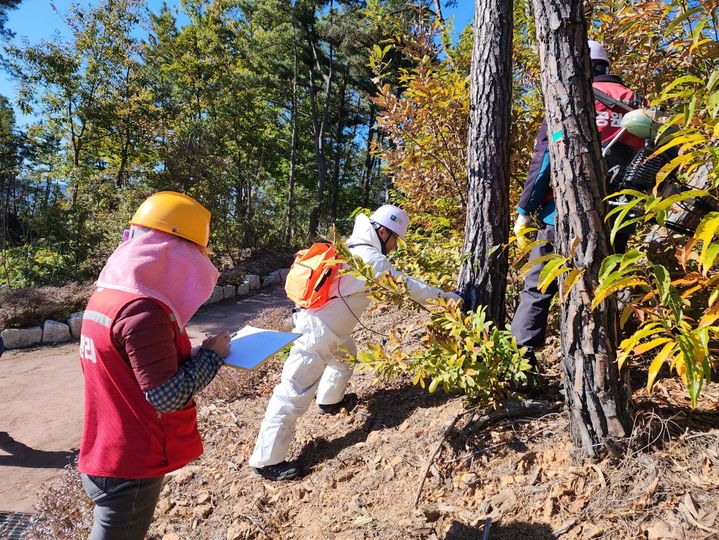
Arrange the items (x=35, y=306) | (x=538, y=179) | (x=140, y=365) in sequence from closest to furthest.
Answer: (x=140, y=365)
(x=538, y=179)
(x=35, y=306)

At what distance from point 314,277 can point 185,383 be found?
1506mm

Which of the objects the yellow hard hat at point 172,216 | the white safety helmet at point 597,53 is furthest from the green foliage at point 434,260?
the yellow hard hat at point 172,216

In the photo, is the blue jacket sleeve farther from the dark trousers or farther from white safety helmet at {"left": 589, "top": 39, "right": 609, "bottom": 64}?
white safety helmet at {"left": 589, "top": 39, "right": 609, "bottom": 64}

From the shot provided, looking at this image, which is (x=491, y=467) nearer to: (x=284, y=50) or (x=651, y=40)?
(x=651, y=40)

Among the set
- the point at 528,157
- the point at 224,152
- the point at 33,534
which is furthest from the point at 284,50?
the point at 33,534

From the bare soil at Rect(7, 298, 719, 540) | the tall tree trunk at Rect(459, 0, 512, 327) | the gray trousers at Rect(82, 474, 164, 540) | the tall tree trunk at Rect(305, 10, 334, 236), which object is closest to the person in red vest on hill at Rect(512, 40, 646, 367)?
the tall tree trunk at Rect(459, 0, 512, 327)

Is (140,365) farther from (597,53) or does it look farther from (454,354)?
(597,53)

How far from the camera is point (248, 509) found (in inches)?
108

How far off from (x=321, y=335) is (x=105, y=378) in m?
1.65

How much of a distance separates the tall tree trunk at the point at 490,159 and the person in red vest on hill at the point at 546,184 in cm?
24

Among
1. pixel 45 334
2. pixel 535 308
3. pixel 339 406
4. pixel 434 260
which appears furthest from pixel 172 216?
pixel 45 334

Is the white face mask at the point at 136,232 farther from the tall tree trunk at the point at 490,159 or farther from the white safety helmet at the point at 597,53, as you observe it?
the white safety helmet at the point at 597,53

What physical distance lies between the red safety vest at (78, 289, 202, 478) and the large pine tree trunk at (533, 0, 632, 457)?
162cm

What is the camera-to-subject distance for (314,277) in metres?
3.09
